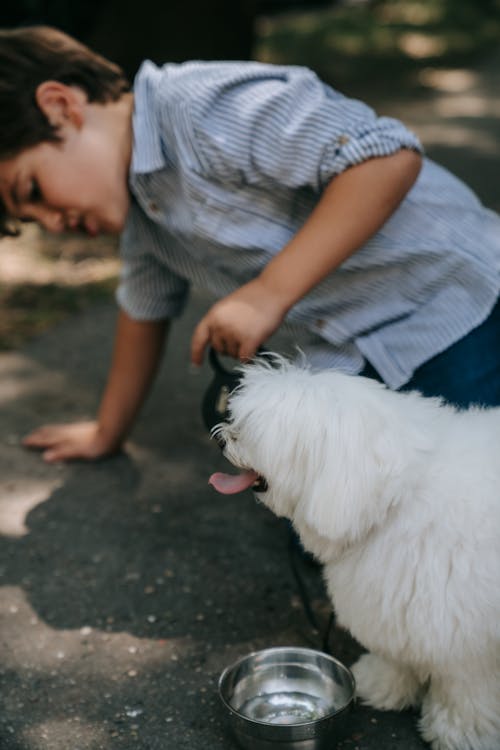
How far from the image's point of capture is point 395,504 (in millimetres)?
1836

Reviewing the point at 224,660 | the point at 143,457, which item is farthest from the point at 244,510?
the point at 224,660

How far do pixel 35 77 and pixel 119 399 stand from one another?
1110 mm

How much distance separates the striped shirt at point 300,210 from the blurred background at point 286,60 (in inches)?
37.3

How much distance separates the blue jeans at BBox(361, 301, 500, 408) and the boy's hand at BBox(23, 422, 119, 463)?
116cm

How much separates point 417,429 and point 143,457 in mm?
1674

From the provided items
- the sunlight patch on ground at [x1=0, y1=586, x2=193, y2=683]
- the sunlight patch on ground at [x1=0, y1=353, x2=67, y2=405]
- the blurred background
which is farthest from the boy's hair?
the sunlight patch on ground at [x1=0, y1=353, x2=67, y2=405]

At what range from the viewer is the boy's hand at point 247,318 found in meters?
2.19

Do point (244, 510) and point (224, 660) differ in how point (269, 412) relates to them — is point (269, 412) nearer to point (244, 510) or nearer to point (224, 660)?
point (224, 660)

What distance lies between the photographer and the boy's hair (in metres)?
2.43

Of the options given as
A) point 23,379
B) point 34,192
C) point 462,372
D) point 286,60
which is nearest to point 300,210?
point 462,372

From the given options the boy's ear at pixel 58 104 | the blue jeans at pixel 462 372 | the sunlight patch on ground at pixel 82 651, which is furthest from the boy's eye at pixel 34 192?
the sunlight patch on ground at pixel 82 651

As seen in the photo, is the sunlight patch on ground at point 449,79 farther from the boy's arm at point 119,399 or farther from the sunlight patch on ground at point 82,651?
the sunlight patch on ground at point 82,651

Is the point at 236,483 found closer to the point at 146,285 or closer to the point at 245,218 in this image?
the point at 245,218

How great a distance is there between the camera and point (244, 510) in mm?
3021
